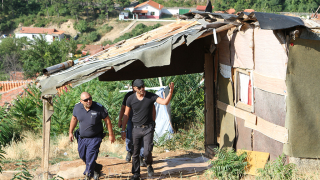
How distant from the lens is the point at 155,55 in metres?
5.07

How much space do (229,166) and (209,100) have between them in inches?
89.8

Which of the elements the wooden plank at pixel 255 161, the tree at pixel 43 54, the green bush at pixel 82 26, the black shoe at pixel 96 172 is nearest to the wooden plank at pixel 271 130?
the wooden plank at pixel 255 161

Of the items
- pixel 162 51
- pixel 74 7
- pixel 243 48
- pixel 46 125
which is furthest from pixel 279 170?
pixel 74 7

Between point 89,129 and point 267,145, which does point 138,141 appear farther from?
point 267,145

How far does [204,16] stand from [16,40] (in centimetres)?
6956

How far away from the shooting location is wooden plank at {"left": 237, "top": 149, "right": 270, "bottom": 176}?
529 centimetres

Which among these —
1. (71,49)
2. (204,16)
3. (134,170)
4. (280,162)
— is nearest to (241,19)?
(204,16)

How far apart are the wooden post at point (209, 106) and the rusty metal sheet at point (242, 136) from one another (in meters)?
1.08

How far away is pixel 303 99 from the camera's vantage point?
4.81m

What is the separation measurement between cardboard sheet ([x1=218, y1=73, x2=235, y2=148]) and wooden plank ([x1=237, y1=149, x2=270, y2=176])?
862 millimetres

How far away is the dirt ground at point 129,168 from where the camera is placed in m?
6.03

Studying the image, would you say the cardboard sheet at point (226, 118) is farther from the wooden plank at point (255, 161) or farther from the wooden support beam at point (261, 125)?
the wooden plank at point (255, 161)

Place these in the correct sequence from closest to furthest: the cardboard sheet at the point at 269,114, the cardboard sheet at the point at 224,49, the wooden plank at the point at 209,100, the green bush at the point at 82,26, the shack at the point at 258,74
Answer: the shack at the point at 258,74 → the cardboard sheet at the point at 269,114 → the cardboard sheet at the point at 224,49 → the wooden plank at the point at 209,100 → the green bush at the point at 82,26

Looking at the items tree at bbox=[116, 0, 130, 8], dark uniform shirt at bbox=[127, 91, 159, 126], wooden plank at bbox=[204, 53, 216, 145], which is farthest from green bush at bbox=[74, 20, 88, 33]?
dark uniform shirt at bbox=[127, 91, 159, 126]
